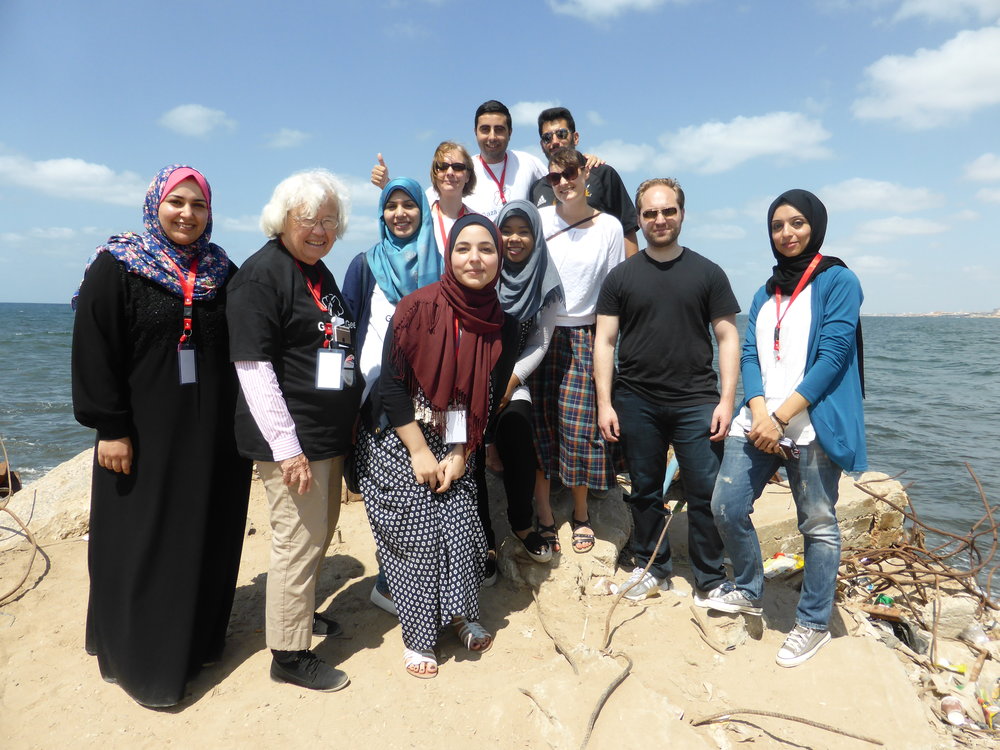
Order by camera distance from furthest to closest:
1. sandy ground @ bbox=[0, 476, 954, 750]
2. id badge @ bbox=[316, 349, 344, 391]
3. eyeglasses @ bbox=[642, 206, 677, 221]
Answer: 1. eyeglasses @ bbox=[642, 206, 677, 221]
2. id badge @ bbox=[316, 349, 344, 391]
3. sandy ground @ bbox=[0, 476, 954, 750]

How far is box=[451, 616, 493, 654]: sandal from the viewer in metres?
3.00

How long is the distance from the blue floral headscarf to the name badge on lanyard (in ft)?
0.06

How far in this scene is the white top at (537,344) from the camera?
3.25 m

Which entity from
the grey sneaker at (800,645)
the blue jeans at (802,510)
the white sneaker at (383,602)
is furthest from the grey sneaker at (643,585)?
the white sneaker at (383,602)

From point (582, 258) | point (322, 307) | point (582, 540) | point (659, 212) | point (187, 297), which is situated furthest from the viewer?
point (582, 540)

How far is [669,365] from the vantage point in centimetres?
317

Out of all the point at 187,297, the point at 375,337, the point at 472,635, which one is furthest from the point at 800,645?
the point at 187,297

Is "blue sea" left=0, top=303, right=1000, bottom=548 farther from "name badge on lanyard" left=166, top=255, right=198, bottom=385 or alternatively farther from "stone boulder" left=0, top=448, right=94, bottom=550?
"name badge on lanyard" left=166, top=255, right=198, bottom=385

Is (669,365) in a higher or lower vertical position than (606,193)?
lower

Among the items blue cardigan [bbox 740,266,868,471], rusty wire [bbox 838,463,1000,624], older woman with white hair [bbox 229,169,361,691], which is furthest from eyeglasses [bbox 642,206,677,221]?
rusty wire [bbox 838,463,1000,624]

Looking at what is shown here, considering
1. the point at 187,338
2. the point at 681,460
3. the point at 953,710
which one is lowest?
the point at 953,710

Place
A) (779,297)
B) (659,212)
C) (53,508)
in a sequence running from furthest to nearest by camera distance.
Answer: (53,508) → (659,212) → (779,297)

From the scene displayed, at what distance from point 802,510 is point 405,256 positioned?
229 centimetres

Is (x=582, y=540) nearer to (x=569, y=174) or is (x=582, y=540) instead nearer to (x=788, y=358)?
(x=788, y=358)
